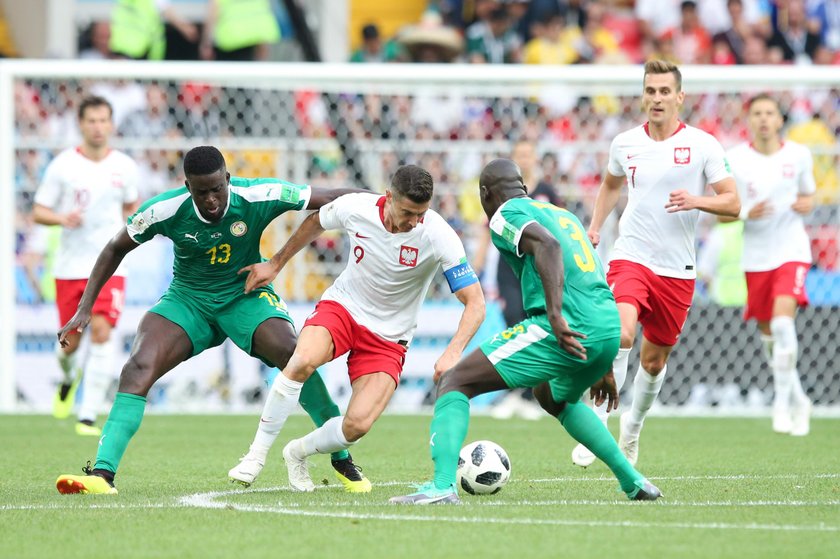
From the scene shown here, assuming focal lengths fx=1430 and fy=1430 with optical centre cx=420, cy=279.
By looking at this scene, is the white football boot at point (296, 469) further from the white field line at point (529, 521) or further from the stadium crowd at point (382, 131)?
the stadium crowd at point (382, 131)

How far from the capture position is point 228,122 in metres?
16.1

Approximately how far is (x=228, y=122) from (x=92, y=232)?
12.4ft

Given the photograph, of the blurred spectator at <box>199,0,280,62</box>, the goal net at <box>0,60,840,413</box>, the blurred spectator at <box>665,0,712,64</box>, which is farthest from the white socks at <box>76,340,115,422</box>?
the blurred spectator at <box>665,0,712,64</box>

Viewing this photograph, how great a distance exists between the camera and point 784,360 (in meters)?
12.6

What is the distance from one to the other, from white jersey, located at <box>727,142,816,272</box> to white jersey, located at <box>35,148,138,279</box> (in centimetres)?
547

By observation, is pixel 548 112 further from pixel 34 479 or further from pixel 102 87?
pixel 34 479

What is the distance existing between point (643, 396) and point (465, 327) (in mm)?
2486

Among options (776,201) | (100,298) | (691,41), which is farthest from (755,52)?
(100,298)

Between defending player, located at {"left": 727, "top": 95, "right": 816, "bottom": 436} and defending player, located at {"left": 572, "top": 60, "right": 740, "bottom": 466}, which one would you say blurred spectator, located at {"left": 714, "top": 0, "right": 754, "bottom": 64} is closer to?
defending player, located at {"left": 727, "top": 95, "right": 816, "bottom": 436}

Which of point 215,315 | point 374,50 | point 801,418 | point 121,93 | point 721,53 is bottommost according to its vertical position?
point 801,418

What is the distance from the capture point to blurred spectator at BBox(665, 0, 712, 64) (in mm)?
19672

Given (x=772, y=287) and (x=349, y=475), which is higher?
(x=772, y=287)

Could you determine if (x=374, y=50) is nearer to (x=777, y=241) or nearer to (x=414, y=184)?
(x=777, y=241)

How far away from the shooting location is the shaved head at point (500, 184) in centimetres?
737
